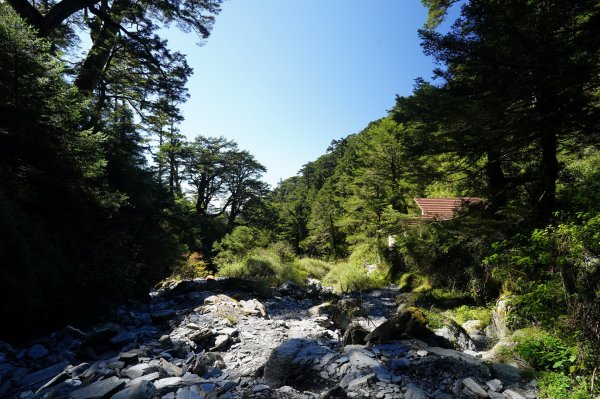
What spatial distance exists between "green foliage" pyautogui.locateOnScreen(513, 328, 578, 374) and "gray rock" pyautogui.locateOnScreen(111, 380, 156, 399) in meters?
4.93

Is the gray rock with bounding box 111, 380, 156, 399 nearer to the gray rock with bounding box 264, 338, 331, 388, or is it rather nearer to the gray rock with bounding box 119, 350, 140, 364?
the gray rock with bounding box 119, 350, 140, 364

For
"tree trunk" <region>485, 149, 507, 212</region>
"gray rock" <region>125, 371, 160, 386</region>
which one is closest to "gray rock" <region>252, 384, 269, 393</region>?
"gray rock" <region>125, 371, 160, 386</region>

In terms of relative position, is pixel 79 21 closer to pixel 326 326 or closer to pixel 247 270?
pixel 247 270

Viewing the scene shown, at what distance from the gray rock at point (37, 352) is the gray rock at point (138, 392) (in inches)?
98.9

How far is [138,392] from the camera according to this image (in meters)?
3.26

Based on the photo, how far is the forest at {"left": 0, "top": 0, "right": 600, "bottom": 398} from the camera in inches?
173

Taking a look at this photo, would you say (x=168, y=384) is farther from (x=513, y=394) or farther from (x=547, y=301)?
(x=547, y=301)

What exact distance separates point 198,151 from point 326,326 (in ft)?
75.2

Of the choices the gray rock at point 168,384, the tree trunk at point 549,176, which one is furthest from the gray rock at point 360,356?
the tree trunk at point 549,176

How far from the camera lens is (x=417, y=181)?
780 centimetres

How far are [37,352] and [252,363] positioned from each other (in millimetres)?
3490

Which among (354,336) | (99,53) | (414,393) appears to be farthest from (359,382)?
(99,53)

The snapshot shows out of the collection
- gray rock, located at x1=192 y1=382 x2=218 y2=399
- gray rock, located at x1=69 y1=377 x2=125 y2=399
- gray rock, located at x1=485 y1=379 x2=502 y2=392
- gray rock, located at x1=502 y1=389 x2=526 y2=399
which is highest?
gray rock, located at x1=69 y1=377 x2=125 y2=399

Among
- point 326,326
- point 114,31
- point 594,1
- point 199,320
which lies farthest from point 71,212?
point 594,1
